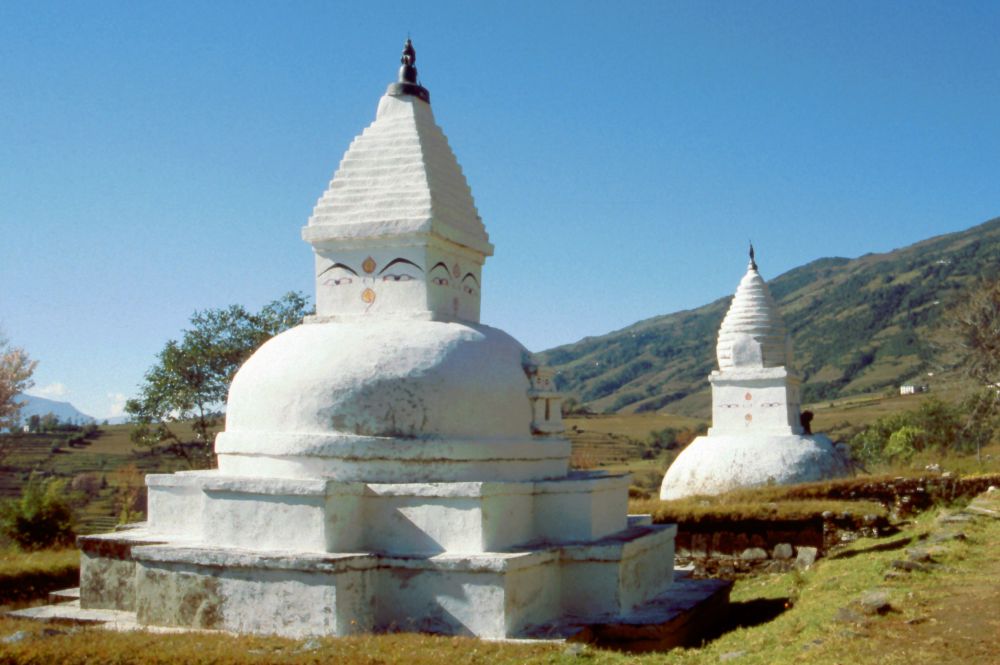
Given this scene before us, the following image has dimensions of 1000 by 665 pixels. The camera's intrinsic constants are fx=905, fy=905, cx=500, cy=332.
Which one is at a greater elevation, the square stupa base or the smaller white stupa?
the smaller white stupa

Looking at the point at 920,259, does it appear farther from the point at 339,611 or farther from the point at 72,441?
the point at 339,611

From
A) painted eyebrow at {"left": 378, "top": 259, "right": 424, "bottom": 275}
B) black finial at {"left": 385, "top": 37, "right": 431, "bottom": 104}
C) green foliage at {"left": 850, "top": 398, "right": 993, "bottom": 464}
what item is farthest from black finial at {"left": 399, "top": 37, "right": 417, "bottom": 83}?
green foliage at {"left": 850, "top": 398, "right": 993, "bottom": 464}

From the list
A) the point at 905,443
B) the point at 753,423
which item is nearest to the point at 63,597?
the point at 753,423

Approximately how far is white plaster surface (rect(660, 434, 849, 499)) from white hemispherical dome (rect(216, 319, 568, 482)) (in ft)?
31.8

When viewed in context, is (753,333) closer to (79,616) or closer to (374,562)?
(374,562)

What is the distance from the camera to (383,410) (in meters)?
10.3

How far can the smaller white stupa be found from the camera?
64.4 feet

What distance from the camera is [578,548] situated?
10352mm

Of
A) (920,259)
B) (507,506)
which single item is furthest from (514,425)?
(920,259)

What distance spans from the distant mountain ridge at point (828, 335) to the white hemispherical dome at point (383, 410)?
65.0 meters

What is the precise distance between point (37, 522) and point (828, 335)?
112 metres

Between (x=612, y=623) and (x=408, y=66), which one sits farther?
(x=408, y=66)

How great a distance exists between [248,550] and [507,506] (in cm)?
284

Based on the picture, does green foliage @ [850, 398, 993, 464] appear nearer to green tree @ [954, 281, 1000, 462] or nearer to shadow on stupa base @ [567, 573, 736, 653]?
green tree @ [954, 281, 1000, 462]
